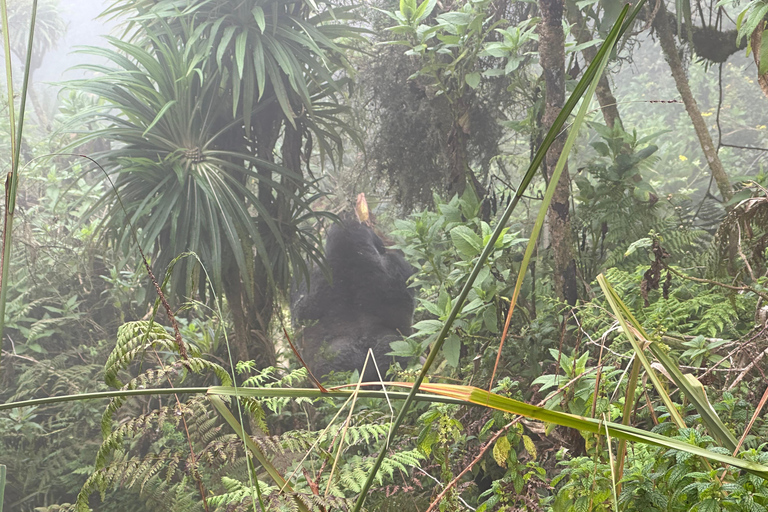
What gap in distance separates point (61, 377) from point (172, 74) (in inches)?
59.6

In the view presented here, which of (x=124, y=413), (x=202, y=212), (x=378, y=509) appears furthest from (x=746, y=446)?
(x=124, y=413)

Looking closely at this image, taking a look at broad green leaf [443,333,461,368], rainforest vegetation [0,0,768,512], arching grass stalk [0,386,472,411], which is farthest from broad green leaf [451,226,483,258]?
arching grass stalk [0,386,472,411]

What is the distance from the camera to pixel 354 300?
338cm

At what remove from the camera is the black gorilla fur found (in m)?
→ 3.16

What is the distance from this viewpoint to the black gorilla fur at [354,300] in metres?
3.16

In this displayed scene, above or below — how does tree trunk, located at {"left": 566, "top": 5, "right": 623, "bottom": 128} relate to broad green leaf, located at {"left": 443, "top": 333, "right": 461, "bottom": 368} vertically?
above

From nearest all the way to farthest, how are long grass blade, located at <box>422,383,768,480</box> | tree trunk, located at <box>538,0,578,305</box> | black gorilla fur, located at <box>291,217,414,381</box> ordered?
long grass blade, located at <box>422,383,768,480</box>, tree trunk, located at <box>538,0,578,305</box>, black gorilla fur, located at <box>291,217,414,381</box>

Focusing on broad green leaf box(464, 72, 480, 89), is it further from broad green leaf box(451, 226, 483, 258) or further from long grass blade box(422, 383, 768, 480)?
long grass blade box(422, 383, 768, 480)

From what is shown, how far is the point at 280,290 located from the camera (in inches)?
107

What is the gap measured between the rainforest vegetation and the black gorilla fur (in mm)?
17

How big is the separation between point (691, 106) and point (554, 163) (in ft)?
2.10

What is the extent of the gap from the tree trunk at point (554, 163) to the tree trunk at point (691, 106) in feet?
1.30

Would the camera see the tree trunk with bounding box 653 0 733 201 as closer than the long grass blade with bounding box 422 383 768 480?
No

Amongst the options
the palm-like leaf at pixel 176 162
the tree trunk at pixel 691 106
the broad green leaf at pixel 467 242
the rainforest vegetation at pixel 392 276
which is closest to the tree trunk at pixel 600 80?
the rainforest vegetation at pixel 392 276
